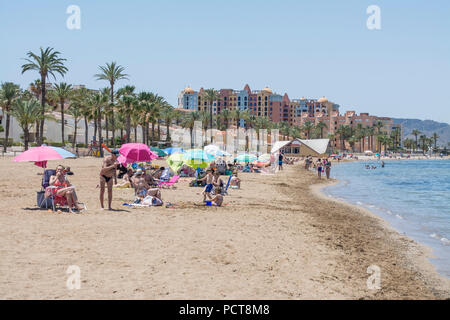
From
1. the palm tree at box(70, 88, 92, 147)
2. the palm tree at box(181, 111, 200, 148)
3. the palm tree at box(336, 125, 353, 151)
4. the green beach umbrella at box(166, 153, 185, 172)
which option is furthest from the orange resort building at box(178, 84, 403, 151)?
the green beach umbrella at box(166, 153, 185, 172)

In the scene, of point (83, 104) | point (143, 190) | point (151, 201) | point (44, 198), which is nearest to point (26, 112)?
point (83, 104)

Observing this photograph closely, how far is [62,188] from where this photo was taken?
11.7 meters

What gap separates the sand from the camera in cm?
628

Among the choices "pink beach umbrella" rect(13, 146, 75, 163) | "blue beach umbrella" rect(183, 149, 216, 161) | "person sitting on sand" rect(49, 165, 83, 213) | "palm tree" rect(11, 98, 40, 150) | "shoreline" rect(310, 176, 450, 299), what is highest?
"palm tree" rect(11, 98, 40, 150)

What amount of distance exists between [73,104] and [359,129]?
106196 millimetres

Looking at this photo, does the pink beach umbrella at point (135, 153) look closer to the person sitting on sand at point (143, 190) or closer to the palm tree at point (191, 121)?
the person sitting on sand at point (143, 190)

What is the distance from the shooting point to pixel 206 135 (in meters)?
97.6

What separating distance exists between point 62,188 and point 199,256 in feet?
17.8

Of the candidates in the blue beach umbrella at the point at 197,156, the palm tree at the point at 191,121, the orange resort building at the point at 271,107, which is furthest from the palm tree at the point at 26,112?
the orange resort building at the point at 271,107

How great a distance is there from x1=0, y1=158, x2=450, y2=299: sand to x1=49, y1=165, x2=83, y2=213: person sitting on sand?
0.55m

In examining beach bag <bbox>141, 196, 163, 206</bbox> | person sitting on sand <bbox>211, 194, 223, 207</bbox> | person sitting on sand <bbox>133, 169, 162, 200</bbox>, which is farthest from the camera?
person sitting on sand <bbox>211, 194, 223, 207</bbox>

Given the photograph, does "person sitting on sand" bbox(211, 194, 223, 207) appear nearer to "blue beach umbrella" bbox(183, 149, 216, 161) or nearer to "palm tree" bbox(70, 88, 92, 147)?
"blue beach umbrella" bbox(183, 149, 216, 161)
